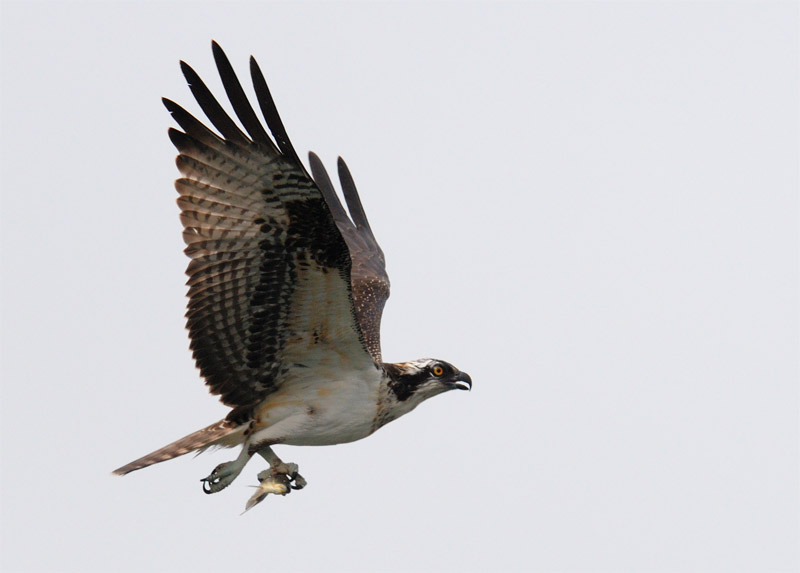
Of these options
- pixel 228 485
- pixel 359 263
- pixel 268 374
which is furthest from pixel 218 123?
pixel 359 263

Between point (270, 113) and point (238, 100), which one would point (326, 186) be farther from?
point (270, 113)

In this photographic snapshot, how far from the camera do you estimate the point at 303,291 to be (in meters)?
9.96

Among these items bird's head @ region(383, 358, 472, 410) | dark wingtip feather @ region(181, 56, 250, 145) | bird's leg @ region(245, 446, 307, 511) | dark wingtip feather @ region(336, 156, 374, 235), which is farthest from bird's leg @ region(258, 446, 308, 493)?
dark wingtip feather @ region(336, 156, 374, 235)

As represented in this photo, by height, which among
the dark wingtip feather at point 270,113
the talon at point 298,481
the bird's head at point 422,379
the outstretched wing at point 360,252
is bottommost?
the talon at point 298,481

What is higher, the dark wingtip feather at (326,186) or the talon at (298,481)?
the dark wingtip feather at (326,186)

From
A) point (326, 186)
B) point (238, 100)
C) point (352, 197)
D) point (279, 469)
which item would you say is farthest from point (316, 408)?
point (352, 197)

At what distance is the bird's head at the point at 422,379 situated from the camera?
10.9 m

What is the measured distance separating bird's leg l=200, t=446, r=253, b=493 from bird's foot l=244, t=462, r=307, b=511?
0.21 m

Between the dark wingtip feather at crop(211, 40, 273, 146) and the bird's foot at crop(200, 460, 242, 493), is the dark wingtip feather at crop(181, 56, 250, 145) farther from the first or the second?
the bird's foot at crop(200, 460, 242, 493)

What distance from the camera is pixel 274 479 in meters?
10.8

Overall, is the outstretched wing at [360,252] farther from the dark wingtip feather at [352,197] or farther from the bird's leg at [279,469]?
the bird's leg at [279,469]

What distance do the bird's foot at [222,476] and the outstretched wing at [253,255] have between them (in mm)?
507

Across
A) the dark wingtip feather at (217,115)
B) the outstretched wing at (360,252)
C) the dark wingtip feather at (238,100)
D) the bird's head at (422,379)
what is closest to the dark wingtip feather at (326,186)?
the outstretched wing at (360,252)

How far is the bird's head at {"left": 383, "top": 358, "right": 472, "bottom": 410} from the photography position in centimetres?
1087
